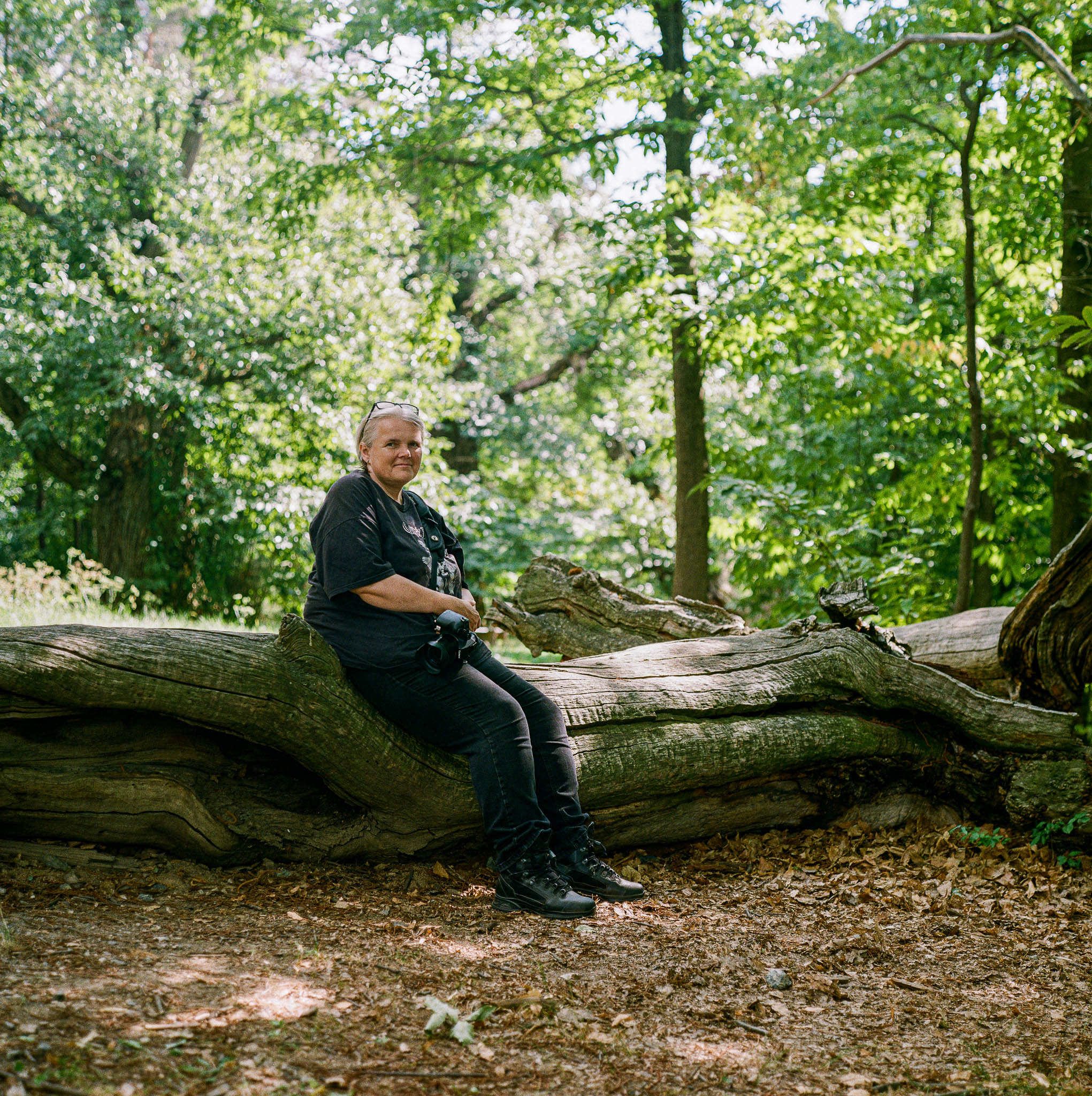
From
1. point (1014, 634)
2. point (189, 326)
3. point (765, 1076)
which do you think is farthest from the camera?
point (189, 326)

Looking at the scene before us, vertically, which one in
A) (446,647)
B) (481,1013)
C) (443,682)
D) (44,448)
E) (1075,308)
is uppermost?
(1075,308)

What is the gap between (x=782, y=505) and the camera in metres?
7.71

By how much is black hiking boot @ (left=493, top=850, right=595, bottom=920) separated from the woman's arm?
41.8 inches

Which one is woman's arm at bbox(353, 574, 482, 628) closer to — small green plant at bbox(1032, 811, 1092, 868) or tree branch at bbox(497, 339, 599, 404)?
small green plant at bbox(1032, 811, 1092, 868)

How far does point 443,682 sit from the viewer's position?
3891 millimetres

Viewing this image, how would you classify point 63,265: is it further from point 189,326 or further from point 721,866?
point 721,866

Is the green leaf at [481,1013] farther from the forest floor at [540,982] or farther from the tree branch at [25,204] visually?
the tree branch at [25,204]

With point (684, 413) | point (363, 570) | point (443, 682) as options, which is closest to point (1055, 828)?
point (443, 682)

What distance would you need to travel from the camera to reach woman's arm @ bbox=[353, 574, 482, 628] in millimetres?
3889

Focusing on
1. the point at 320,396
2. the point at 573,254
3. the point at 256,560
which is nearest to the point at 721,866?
the point at 320,396

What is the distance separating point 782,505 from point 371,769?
4694mm

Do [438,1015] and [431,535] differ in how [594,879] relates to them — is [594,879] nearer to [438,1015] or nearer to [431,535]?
[438,1015]

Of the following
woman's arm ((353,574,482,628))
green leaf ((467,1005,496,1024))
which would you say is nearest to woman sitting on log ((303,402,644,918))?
woman's arm ((353,574,482,628))

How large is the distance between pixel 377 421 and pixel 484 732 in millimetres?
1403
